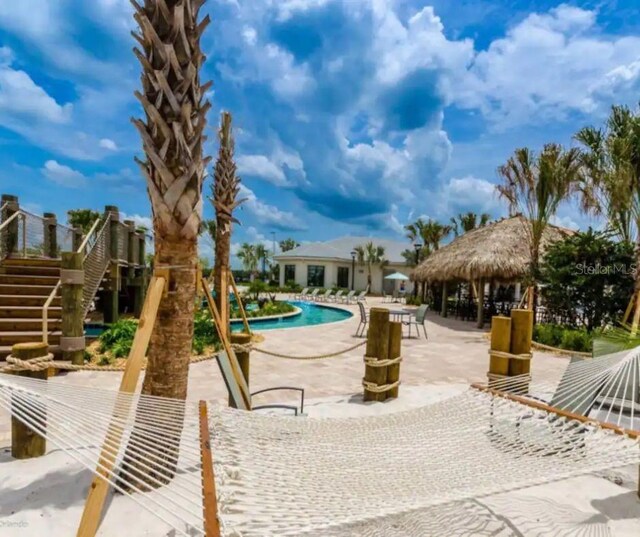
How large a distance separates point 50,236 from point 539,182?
13877 mm

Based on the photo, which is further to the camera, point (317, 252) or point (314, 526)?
point (317, 252)

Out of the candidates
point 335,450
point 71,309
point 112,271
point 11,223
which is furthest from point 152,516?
point 11,223

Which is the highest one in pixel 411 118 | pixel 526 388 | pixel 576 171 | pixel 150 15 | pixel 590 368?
pixel 411 118

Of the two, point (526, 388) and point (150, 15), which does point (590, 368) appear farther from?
point (150, 15)

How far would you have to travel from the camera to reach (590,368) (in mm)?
3061

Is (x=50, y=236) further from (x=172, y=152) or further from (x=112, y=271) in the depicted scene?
(x=172, y=152)

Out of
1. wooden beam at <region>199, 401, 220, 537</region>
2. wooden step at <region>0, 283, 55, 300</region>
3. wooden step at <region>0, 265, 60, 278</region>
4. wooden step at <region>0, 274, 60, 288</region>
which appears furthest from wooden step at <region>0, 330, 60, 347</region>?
wooden beam at <region>199, 401, 220, 537</region>

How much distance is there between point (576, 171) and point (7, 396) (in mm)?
12446

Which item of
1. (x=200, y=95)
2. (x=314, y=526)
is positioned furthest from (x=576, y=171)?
(x=314, y=526)

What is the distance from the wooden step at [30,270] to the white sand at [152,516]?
5.98 m

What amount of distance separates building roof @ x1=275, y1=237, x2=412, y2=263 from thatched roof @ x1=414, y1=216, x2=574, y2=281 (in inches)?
590

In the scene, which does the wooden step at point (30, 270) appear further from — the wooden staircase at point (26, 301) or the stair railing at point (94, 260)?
the stair railing at point (94, 260)

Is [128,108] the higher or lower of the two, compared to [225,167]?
lower

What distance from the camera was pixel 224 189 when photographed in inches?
267
